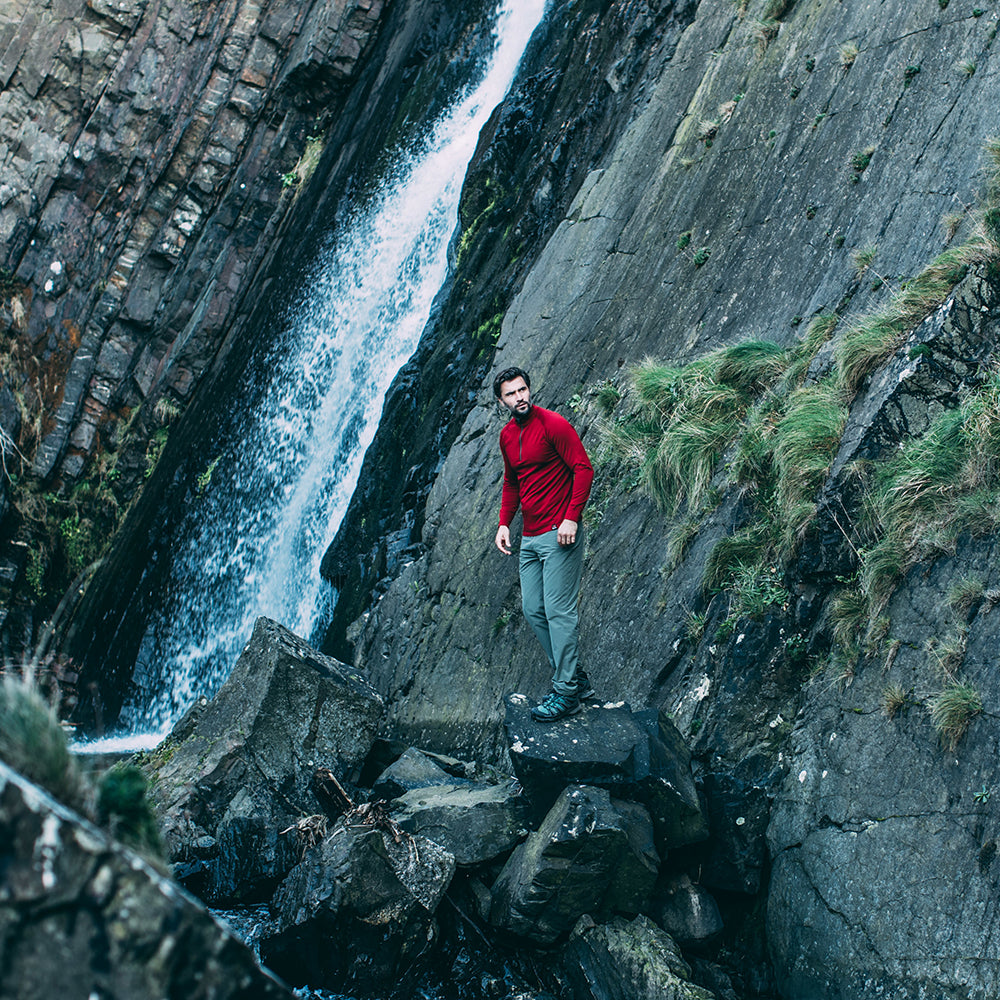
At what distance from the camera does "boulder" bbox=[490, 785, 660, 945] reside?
3869 millimetres

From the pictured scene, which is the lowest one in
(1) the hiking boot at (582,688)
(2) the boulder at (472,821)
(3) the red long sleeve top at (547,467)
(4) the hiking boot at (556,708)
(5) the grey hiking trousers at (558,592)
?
(2) the boulder at (472,821)

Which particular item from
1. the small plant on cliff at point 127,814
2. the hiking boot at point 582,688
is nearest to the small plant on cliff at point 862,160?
the hiking boot at point 582,688

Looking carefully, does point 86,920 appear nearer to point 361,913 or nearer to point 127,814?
point 127,814

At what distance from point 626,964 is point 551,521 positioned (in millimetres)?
2133

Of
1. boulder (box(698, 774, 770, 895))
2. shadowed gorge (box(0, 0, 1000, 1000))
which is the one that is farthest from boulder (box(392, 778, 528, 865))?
boulder (box(698, 774, 770, 895))

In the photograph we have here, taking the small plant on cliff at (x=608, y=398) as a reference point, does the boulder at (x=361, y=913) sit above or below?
below

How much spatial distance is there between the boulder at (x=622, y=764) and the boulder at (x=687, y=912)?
0.17m

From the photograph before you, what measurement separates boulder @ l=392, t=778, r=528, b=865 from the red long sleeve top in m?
1.41

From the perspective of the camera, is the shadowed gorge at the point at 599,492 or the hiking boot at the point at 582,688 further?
the hiking boot at the point at 582,688

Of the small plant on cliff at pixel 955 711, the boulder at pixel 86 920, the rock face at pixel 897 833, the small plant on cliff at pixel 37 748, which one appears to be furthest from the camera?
the small plant on cliff at pixel 955 711

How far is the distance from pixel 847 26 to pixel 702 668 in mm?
5345

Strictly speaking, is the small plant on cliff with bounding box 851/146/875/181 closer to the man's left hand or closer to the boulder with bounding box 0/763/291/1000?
the man's left hand

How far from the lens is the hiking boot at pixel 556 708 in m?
4.48

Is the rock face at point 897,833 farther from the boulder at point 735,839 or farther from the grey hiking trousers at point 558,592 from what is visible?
the grey hiking trousers at point 558,592
